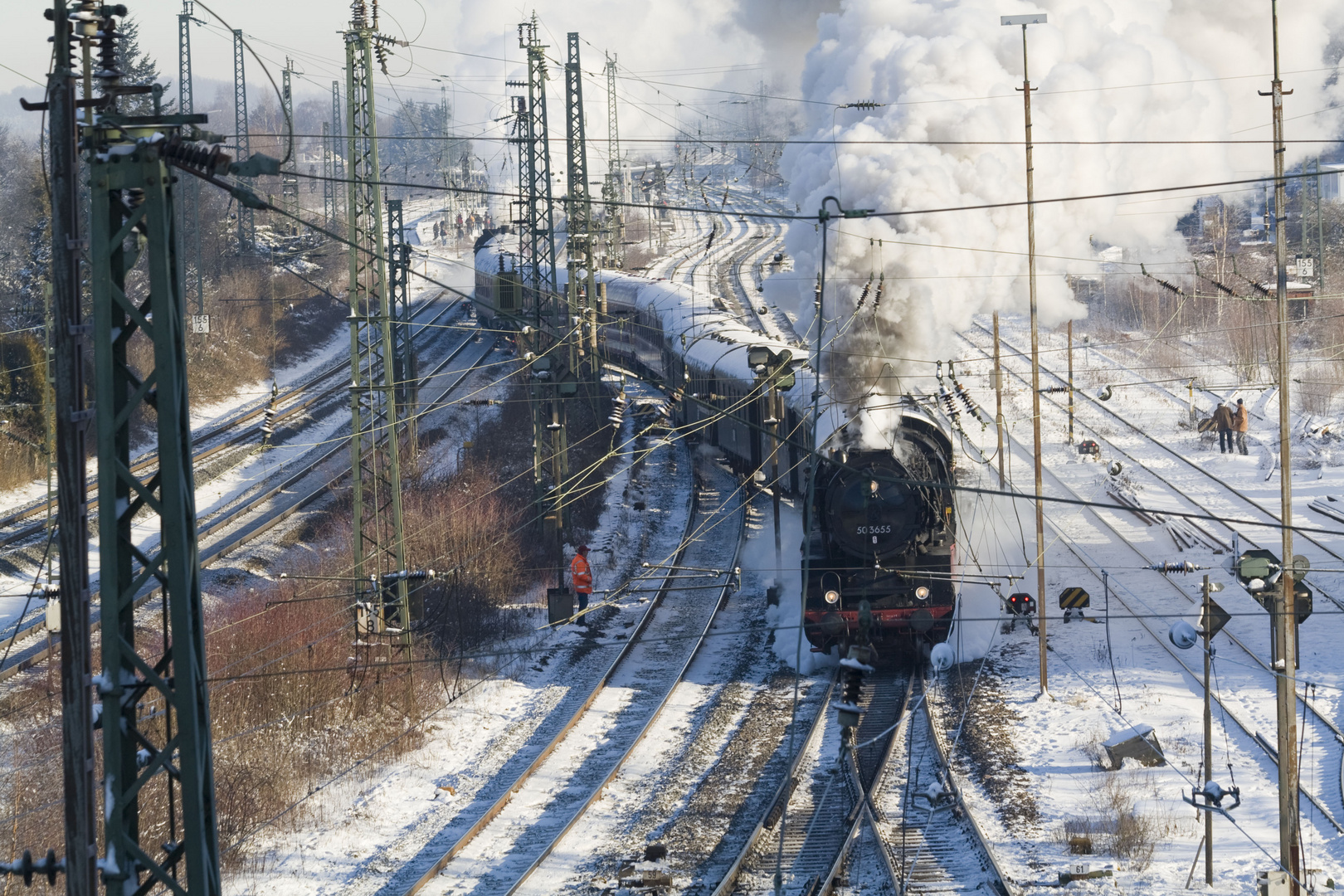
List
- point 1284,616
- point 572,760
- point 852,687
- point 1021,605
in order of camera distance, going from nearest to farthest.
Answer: point 852,687 → point 1284,616 → point 572,760 → point 1021,605

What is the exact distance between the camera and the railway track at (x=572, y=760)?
13.0 meters

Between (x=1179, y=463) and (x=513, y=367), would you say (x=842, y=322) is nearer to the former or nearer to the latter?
(x=1179, y=463)

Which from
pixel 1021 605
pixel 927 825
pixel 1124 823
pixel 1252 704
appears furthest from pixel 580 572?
pixel 1124 823

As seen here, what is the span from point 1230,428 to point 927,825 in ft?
75.1

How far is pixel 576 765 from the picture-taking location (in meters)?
16.1

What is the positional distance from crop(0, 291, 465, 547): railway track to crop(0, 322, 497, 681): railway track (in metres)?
2.20

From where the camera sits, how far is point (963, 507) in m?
23.8

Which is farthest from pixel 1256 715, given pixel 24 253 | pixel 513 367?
pixel 24 253

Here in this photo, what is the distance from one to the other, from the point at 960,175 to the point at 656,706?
31.3ft

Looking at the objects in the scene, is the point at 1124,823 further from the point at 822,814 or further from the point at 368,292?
the point at 368,292

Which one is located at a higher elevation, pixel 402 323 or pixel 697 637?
pixel 402 323

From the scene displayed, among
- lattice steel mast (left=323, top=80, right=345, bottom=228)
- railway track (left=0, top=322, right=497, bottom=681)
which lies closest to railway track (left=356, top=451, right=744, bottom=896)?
railway track (left=0, top=322, right=497, bottom=681)

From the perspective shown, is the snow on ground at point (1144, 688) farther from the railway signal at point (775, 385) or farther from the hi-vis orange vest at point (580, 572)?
the hi-vis orange vest at point (580, 572)

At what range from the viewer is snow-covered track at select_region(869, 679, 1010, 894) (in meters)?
12.2
